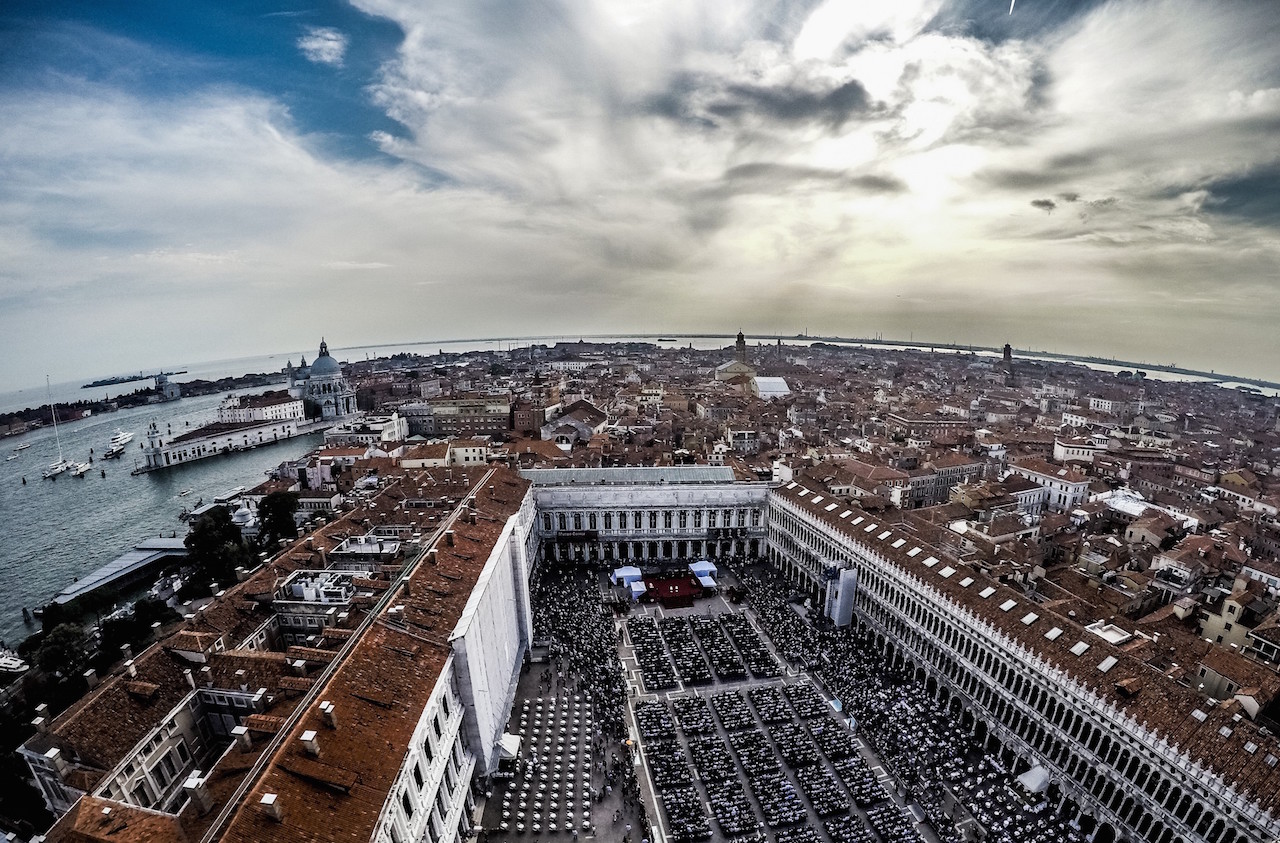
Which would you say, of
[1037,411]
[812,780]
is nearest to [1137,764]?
[812,780]

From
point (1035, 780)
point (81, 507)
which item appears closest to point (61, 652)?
point (1035, 780)

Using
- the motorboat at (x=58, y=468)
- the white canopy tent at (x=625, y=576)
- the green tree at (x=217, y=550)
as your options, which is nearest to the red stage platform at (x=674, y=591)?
the white canopy tent at (x=625, y=576)

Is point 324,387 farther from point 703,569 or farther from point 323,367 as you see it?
point 703,569

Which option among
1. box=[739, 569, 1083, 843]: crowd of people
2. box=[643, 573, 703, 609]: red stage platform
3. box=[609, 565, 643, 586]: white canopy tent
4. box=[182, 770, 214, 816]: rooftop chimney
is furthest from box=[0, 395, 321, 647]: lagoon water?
box=[739, 569, 1083, 843]: crowd of people

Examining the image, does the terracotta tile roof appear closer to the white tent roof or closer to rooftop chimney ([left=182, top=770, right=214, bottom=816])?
rooftop chimney ([left=182, top=770, right=214, bottom=816])

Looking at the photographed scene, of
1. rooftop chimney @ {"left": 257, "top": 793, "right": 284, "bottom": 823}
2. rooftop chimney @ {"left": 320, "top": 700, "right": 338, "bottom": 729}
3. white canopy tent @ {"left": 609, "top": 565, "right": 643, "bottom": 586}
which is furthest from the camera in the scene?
white canopy tent @ {"left": 609, "top": 565, "right": 643, "bottom": 586}

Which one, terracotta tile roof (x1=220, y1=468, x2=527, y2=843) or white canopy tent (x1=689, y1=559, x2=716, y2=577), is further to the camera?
white canopy tent (x1=689, y1=559, x2=716, y2=577)
